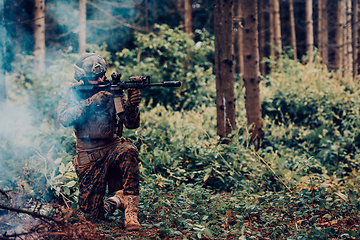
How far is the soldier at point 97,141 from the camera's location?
310 centimetres

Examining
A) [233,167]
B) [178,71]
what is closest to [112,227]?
[233,167]

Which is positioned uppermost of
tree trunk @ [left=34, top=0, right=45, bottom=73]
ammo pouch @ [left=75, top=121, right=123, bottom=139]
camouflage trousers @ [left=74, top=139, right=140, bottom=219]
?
tree trunk @ [left=34, top=0, right=45, bottom=73]

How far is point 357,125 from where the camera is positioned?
6.15m

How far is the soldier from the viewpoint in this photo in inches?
122

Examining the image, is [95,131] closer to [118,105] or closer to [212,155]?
[118,105]

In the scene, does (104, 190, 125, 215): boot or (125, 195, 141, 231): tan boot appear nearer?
(125, 195, 141, 231): tan boot

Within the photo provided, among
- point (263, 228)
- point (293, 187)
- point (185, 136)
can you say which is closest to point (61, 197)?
point (185, 136)

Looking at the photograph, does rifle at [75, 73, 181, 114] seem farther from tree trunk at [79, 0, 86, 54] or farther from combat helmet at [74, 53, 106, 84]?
tree trunk at [79, 0, 86, 54]

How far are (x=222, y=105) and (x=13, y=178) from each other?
3.36m

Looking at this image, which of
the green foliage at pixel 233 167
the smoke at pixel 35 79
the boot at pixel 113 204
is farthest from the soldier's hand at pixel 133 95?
the smoke at pixel 35 79

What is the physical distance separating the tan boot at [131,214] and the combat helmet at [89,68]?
1.34m

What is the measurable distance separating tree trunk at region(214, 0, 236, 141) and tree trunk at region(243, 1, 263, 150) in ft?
2.89

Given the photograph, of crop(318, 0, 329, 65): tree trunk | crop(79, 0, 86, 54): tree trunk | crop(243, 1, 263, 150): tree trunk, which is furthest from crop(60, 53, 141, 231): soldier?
crop(318, 0, 329, 65): tree trunk

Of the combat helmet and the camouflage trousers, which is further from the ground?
the combat helmet
